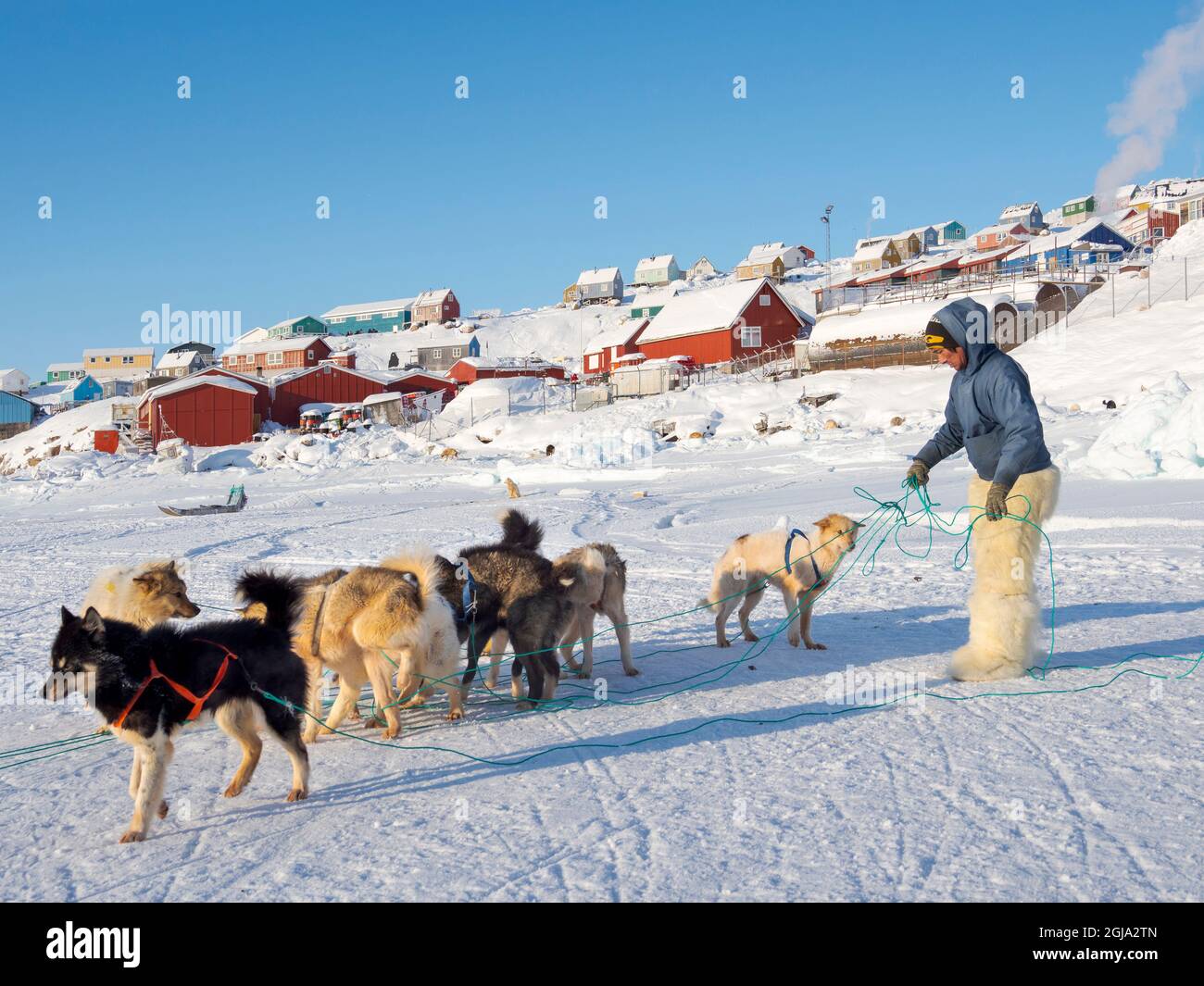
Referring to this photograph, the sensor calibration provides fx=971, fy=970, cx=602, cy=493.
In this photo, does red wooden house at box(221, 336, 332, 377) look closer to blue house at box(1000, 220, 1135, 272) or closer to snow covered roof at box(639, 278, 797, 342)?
snow covered roof at box(639, 278, 797, 342)

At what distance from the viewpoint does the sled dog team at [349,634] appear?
14.4 ft

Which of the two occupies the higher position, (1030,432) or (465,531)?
(1030,432)

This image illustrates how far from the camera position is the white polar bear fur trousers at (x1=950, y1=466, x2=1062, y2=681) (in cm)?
604

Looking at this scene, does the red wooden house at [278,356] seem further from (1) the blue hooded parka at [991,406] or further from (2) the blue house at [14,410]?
(1) the blue hooded parka at [991,406]

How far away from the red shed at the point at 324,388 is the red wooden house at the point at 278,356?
17.4 metres

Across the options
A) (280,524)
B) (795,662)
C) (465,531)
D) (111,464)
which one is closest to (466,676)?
(795,662)

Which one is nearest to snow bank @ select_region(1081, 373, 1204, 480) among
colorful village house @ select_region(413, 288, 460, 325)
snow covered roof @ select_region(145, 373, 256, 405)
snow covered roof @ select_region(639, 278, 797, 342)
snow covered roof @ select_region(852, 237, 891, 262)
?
snow covered roof @ select_region(639, 278, 797, 342)

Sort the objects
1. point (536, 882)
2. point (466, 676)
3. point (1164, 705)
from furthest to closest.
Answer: point (466, 676) → point (1164, 705) → point (536, 882)

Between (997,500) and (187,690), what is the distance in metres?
4.68

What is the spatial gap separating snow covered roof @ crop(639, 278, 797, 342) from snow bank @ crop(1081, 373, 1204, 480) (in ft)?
116

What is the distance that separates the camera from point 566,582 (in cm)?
656

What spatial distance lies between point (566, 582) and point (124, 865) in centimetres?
327

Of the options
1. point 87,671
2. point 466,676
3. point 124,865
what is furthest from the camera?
point 466,676
